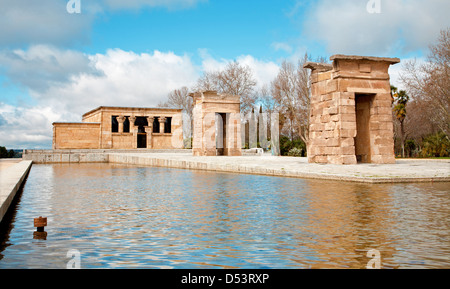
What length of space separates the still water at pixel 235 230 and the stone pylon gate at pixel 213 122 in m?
18.9

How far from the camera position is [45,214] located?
21.9ft

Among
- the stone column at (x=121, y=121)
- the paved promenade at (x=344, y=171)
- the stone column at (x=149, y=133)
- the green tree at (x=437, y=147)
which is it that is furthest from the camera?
the stone column at (x=149, y=133)

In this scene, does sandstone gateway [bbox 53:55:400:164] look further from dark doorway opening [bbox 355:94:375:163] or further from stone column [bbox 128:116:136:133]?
stone column [bbox 128:116:136:133]

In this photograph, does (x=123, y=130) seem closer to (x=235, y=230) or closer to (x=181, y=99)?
(x=181, y=99)

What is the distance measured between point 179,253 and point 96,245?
3.36ft

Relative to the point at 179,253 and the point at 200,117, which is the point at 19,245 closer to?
the point at 179,253

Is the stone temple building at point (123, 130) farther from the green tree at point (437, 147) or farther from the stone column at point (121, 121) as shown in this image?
the green tree at point (437, 147)

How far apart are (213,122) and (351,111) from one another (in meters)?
12.4

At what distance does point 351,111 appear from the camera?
1720cm

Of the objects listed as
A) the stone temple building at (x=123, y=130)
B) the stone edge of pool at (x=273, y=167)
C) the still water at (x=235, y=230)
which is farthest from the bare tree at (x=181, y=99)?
the still water at (x=235, y=230)

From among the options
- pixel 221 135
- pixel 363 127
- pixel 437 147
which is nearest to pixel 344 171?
pixel 363 127

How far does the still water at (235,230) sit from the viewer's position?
394cm

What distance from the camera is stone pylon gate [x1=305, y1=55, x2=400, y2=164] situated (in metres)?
17.2
